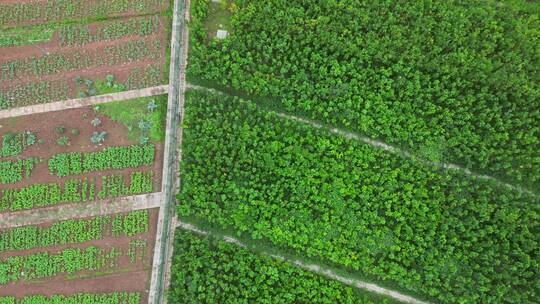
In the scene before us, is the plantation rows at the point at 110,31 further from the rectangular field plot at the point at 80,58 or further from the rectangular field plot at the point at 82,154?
the rectangular field plot at the point at 82,154

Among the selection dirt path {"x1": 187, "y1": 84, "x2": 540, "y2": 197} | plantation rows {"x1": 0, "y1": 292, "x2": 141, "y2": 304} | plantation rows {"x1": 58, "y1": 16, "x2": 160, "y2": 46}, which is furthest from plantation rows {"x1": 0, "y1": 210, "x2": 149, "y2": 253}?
plantation rows {"x1": 58, "y1": 16, "x2": 160, "y2": 46}

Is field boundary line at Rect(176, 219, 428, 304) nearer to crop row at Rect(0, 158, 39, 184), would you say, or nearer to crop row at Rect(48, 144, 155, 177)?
crop row at Rect(48, 144, 155, 177)

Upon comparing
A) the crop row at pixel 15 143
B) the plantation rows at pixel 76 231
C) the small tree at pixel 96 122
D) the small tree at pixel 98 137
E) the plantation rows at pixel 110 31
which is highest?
the plantation rows at pixel 110 31

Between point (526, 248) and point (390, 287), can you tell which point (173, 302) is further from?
point (526, 248)

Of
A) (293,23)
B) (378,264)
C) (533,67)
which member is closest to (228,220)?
(378,264)

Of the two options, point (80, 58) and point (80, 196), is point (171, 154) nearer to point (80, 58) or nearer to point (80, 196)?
point (80, 196)

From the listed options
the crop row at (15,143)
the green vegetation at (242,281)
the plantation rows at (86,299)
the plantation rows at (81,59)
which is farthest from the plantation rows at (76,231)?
the plantation rows at (81,59)
